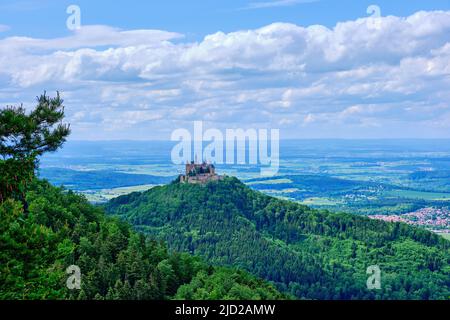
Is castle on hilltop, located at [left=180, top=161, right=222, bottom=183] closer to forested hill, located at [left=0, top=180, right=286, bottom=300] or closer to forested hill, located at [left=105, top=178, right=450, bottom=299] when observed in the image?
forested hill, located at [left=105, top=178, right=450, bottom=299]

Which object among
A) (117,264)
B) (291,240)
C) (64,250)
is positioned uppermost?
(64,250)

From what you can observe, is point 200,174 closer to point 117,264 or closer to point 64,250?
point 117,264

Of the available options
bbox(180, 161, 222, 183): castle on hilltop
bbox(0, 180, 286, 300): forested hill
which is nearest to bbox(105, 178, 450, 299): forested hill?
bbox(180, 161, 222, 183): castle on hilltop

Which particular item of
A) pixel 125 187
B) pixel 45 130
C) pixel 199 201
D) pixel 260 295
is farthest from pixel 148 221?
pixel 45 130

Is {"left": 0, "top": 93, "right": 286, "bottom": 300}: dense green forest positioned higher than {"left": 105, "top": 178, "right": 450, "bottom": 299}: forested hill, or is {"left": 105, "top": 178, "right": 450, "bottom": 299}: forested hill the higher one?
{"left": 0, "top": 93, "right": 286, "bottom": 300}: dense green forest

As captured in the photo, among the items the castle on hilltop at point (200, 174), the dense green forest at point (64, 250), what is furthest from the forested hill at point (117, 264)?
the castle on hilltop at point (200, 174)

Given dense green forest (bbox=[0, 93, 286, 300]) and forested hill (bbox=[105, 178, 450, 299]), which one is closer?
dense green forest (bbox=[0, 93, 286, 300])

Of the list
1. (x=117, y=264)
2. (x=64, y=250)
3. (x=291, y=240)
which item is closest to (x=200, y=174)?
(x=291, y=240)
